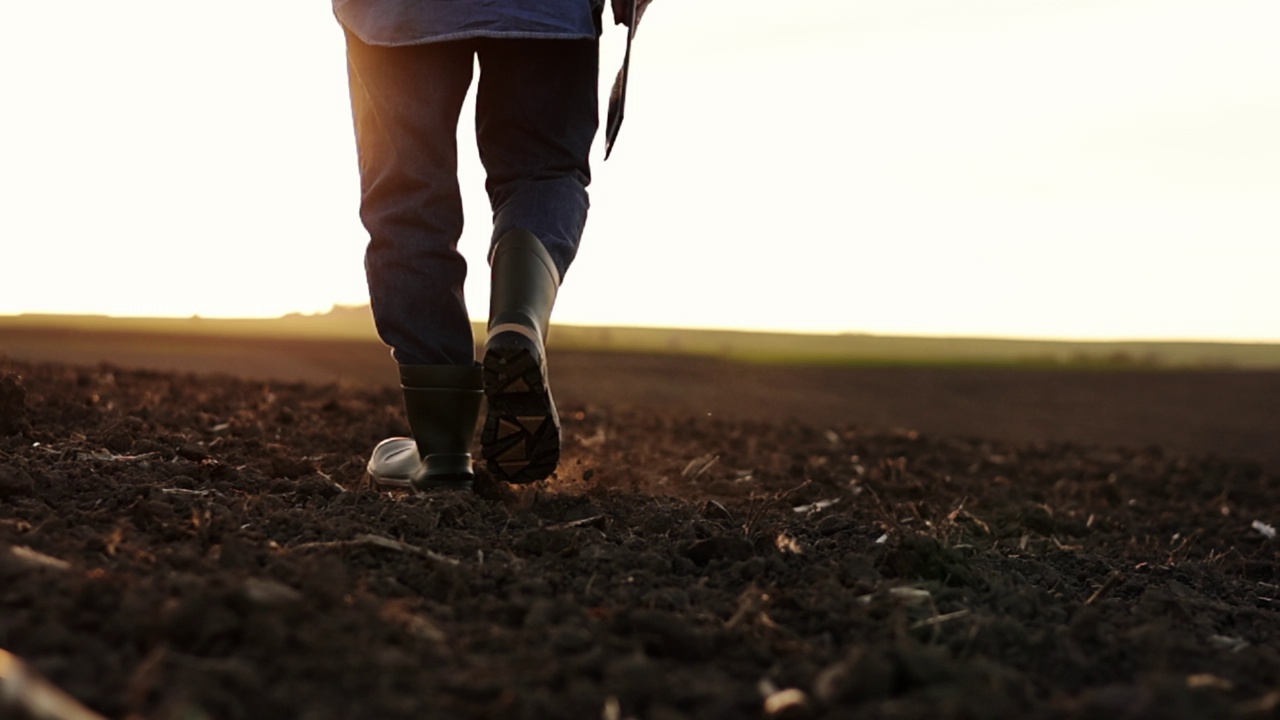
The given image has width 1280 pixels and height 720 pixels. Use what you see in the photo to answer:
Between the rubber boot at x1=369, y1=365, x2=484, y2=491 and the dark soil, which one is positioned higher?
the rubber boot at x1=369, y1=365, x2=484, y2=491

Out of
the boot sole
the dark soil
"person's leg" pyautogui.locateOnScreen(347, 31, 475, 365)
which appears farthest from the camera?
"person's leg" pyautogui.locateOnScreen(347, 31, 475, 365)

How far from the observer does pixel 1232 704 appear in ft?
4.82

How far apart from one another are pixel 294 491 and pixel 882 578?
1432 mm

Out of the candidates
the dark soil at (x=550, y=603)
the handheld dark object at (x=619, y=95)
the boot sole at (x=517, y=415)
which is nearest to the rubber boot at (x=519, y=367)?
the boot sole at (x=517, y=415)

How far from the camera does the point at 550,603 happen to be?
5.76 feet

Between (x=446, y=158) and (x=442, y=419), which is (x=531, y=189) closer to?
(x=446, y=158)

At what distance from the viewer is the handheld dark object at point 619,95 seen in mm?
2960

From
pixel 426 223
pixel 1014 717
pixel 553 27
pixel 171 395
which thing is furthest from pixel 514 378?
pixel 171 395

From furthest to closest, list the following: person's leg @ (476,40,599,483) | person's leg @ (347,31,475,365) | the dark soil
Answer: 1. person's leg @ (347,31,475,365)
2. person's leg @ (476,40,599,483)
3. the dark soil

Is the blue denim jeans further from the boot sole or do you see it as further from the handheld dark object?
the boot sole

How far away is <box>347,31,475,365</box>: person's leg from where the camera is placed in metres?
2.86

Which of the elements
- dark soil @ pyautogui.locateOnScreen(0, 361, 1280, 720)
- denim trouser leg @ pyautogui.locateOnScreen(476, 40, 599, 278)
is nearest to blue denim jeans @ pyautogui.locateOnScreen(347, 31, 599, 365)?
denim trouser leg @ pyautogui.locateOnScreen(476, 40, 599, 278)

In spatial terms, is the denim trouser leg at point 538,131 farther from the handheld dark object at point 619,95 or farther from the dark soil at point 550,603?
the dark soil at point 550,603

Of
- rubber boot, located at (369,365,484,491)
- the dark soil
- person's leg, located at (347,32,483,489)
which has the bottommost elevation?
the dark soil
